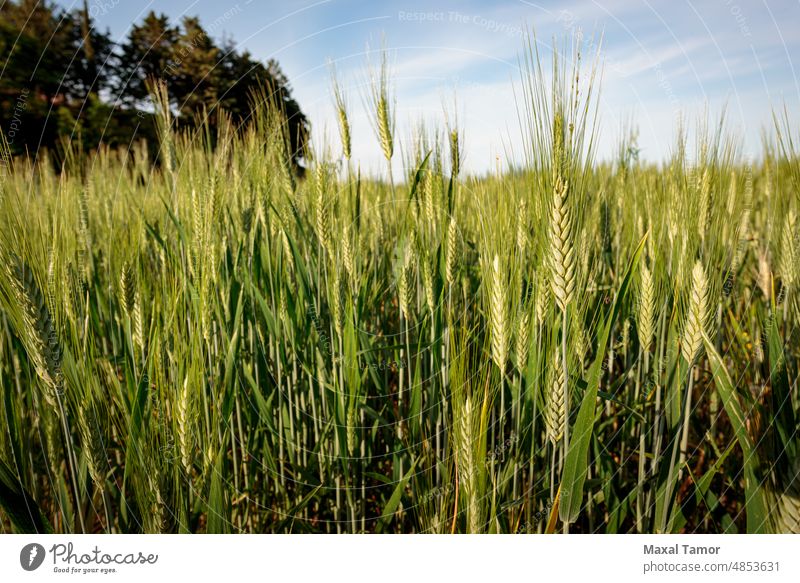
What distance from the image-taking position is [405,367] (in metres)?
1.50

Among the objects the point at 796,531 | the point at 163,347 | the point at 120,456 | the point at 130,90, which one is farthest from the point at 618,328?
the point at 130,90

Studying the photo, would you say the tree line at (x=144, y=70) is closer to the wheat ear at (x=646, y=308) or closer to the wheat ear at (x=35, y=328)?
the wheat ear at (x=35, y=328)

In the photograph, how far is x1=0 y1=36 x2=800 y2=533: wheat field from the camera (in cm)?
86

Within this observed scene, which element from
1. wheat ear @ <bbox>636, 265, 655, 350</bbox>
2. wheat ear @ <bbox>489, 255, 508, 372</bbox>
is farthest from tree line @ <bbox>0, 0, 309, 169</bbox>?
wheat ear @ <bbox>636, 265, 655, 350</bbox>
